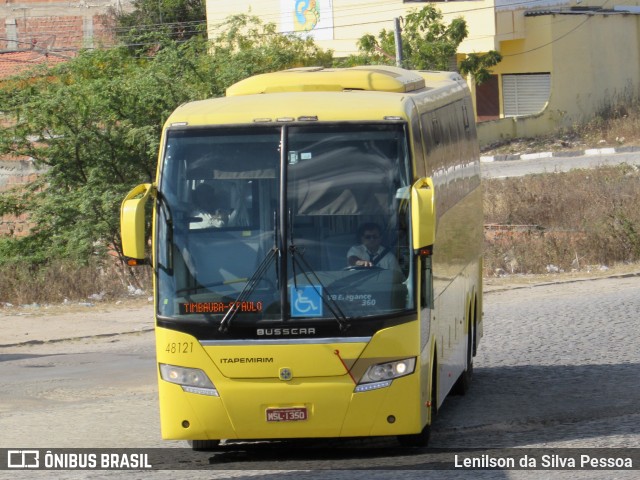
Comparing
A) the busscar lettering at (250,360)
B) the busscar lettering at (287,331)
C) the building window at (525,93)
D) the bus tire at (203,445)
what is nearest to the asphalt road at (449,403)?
the bus tire at (203,445)

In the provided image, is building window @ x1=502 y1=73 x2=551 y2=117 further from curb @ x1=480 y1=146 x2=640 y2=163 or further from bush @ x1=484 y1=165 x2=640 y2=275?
bush @ x1=484 y1=165 x2=640 y2=275

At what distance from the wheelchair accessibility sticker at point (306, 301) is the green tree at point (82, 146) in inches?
595

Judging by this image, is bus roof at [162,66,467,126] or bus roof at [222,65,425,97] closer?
bus roof at [162,66,467,126]

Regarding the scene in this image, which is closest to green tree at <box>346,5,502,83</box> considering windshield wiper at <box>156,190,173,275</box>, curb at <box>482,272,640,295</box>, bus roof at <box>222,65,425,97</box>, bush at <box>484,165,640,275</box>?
bush at <box>484,165,640,275</box>

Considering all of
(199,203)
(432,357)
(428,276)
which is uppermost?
(199,203)

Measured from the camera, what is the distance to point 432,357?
983cm

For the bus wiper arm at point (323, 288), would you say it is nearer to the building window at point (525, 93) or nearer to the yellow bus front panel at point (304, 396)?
the yellow bus front panel at point (304, 396)

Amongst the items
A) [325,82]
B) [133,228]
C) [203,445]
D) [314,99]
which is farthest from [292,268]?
[325,82]

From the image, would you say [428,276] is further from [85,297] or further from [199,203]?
[85,297]

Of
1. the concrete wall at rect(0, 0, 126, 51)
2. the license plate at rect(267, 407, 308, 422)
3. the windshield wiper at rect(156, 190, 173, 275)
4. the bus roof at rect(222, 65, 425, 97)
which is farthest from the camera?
the concrete wall at rect(0, 0, 126, 51)

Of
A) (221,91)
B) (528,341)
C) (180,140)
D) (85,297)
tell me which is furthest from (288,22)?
(180,140)

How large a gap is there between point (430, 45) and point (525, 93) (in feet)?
21.5

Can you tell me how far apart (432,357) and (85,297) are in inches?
489

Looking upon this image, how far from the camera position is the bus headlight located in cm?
904
